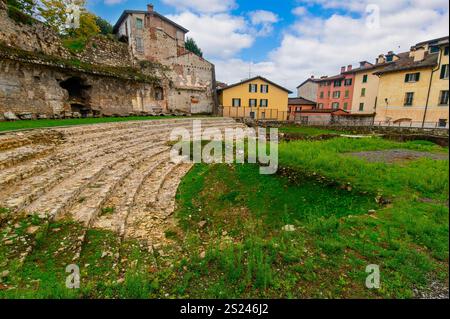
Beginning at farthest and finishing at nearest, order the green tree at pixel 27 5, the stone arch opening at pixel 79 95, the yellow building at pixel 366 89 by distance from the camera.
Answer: the yellow building at pixel 366 89 → the green tree at pixel 27 5 → the stone arch opening at pixel 79 95

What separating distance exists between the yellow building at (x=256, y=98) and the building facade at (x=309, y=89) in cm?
1959

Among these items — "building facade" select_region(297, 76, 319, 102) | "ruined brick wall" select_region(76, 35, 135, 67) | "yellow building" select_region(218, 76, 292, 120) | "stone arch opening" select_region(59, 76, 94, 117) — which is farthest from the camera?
"building facade" select_region(297, 76, 319, 102)

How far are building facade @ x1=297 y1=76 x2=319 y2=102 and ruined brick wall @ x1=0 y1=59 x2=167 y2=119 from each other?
126 feet

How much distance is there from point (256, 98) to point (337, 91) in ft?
66.8

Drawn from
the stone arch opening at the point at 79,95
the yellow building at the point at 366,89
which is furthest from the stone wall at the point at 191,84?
the yellow building at the point at 366,89

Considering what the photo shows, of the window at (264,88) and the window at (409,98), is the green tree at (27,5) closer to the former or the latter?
the window at (264,88)

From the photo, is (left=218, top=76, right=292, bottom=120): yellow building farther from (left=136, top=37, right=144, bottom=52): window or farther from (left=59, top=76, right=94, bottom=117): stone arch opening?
(left=59, top=76, right=94, bottom=117): stone arch opening

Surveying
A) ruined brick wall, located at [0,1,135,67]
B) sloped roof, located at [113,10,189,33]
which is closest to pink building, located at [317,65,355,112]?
sloped roof, located at [113,10,189,33]

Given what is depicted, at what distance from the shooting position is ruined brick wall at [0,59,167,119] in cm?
1217

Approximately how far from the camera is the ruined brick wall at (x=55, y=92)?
39.9 ft

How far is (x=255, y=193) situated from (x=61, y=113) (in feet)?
49.7

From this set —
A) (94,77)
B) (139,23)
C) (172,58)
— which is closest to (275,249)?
(94,77)

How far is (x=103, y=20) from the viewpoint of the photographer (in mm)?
42781

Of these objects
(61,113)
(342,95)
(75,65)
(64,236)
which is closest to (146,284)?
(64,236)
